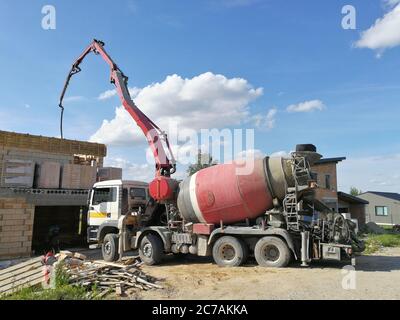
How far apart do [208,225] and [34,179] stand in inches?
354

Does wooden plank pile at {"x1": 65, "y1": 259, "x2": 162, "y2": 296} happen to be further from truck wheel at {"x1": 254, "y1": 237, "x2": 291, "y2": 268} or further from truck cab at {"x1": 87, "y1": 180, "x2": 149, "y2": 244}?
truck cab at {"x1": 87, "y1": 180, "x2": 149, "y2": 244}

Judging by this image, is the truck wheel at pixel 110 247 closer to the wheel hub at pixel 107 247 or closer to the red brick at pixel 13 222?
the wheel hub at pixel 107 247

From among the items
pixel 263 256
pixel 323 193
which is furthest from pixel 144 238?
pixel 323 193

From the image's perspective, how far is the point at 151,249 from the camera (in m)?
13.2

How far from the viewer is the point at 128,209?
558 inches

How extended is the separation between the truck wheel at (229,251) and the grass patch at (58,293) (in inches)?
175

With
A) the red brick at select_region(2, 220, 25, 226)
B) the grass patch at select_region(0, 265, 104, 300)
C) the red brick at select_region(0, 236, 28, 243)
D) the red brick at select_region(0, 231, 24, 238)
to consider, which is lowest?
the grass patch at select_region(0, 265, 104, 300)

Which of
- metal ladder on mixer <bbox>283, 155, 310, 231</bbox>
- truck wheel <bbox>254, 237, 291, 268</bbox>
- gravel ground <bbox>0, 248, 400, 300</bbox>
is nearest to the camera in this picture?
gravel ground <bbox>0, 248, 400, 300</bbox>

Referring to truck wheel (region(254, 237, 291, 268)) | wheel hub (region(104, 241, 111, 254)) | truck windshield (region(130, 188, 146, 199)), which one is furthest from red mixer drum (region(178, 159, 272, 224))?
wheel hub (region(104, 241, 111, 254))

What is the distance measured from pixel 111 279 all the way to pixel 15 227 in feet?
25.9

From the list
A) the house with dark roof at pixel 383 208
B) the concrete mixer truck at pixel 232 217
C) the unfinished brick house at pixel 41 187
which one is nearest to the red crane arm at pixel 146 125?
the concrete mixer truck at pixel 232 217

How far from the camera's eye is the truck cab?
14070mm
